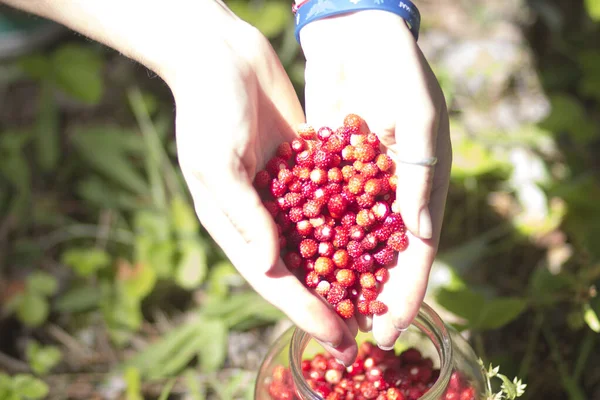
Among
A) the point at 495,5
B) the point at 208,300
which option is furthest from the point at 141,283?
the point at 495,5

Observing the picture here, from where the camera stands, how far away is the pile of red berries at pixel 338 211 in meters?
1.60

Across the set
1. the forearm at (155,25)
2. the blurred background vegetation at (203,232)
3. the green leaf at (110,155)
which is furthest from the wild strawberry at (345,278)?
the green leaf at (110,155)

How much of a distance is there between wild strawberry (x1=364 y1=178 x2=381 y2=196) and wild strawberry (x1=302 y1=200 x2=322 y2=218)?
14cm

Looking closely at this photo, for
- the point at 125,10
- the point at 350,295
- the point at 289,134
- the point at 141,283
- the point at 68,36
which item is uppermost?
the point at 125,10

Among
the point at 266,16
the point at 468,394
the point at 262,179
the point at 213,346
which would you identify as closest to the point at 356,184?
the point at 262,179

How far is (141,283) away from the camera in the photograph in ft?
8.39

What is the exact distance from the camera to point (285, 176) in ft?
5.49

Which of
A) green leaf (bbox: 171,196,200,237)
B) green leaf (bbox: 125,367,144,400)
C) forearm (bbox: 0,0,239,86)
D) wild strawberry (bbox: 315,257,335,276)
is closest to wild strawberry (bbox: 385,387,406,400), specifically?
wild strawberry (bbox: 315,257,335,276)

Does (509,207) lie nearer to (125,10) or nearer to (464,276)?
(464,276)

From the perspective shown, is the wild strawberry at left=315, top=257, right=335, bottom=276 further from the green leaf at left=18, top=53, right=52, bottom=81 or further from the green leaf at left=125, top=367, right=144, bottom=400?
the green leaf at left=18, top=53, right=52, bottom=81

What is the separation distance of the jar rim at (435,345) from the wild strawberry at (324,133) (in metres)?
0.56

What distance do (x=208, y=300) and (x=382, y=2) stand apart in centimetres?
149

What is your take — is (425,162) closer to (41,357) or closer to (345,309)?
(345,309)

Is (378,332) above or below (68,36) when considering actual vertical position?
above
